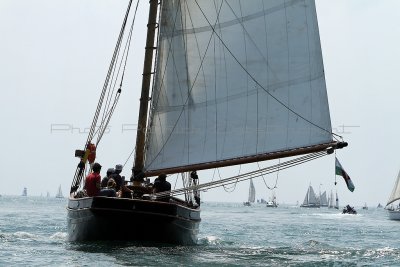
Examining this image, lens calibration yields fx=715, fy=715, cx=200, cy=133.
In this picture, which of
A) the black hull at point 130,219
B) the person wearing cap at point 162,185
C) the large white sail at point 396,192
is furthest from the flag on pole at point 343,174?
the large white sail at point 396,192

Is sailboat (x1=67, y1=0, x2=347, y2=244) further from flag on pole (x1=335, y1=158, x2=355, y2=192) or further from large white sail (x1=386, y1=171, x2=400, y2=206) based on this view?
large white sail (x1=386, y1=171, x2=400, y2=206)

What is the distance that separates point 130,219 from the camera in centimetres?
2244

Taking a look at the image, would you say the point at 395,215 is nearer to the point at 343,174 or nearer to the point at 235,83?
the point at 343,174

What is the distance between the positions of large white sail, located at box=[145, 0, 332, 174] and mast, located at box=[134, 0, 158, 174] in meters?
0.43

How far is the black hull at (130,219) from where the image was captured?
882 inches

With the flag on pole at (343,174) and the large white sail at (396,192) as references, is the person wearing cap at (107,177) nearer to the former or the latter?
the flag on pole at (343,174)

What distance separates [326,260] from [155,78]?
8918 mm

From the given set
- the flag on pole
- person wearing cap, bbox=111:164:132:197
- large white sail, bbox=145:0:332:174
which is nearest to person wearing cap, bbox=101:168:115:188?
person wearing cap, bbox=111:164:132:197

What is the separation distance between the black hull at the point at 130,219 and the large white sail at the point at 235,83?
8.54ft

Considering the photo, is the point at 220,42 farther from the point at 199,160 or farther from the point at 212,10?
the point at 199,160

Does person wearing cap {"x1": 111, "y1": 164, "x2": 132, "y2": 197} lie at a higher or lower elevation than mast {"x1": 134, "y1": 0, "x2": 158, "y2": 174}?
lower

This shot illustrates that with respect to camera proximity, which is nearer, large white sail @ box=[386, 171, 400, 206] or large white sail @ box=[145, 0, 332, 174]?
large white sail @ box=[145, 0, 332, 174]

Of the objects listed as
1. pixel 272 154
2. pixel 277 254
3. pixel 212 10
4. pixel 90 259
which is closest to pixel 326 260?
pixel 277 254

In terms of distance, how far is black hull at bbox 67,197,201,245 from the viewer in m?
22.4
